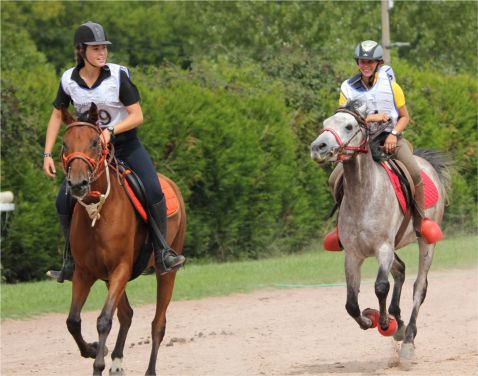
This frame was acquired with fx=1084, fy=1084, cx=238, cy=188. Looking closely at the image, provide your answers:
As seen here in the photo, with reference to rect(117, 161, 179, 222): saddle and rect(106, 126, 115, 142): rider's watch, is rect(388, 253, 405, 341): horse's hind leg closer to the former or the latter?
rect(117, 161, 179, 222): saddle

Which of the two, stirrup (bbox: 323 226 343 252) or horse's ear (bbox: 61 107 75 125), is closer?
horse's ear (bbox: 61 107 75 125)

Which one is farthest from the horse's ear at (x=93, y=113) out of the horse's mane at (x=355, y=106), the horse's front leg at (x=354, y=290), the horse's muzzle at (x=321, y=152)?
the horse's front leg at (x=354, y=290)

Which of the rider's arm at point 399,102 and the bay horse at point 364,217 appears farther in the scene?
the rider's arm at point 399,102

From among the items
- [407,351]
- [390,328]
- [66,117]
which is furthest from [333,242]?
[66,117]

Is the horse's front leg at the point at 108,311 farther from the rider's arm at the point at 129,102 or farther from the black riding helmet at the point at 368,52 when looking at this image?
the black riding helmet at the point at 368,52

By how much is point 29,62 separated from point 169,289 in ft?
117

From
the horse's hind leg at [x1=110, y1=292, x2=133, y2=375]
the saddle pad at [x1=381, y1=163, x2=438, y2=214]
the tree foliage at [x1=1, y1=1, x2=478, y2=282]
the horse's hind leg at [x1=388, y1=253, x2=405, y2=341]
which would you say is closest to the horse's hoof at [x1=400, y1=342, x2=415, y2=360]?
the horse's hind leg at [x1=388, y1=253, x2=405, y2=341]

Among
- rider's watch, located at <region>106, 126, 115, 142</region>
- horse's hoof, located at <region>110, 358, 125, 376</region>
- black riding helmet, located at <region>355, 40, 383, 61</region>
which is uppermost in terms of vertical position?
black riding helmet, located at <region>355, 40, 383, 61</region>

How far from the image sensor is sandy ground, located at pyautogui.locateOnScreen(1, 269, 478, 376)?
1052cm

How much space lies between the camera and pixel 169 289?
10.0 m

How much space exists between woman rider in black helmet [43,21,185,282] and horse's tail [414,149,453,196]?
4398 mm

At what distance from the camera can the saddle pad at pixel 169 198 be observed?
10.1 meters

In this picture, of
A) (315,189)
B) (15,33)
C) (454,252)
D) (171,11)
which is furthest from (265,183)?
(171,11)

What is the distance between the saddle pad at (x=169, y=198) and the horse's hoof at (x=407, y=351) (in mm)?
2636
